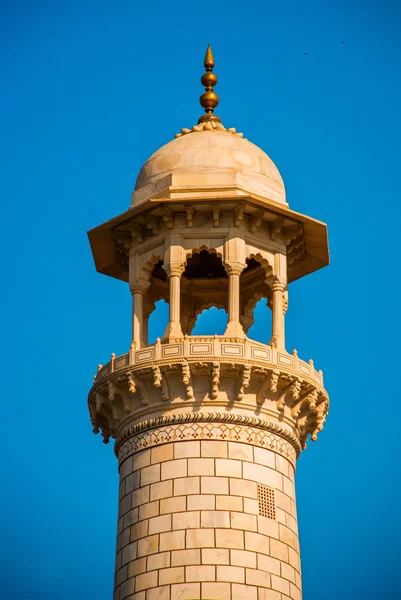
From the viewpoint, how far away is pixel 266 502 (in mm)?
54938

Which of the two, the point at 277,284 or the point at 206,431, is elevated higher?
the point at 277,284

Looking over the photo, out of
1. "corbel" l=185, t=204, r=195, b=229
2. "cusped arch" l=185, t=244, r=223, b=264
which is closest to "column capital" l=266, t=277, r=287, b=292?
"cusped arch" l=185, t=244, r=223, b=264

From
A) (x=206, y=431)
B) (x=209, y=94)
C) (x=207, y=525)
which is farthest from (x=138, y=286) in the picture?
(x=207, y=525)

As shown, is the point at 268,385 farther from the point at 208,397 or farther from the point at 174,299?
the point at 174,299

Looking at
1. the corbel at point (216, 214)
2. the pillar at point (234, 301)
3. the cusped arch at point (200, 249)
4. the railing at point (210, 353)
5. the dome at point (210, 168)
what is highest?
the dome at point (210, 168)

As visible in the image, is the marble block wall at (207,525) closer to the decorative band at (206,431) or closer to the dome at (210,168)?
the decorative band at (206,431)

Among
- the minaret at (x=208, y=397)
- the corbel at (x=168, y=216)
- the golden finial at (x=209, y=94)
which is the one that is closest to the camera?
the minaret at (x=208, y=397)

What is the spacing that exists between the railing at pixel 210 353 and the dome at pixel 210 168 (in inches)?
173

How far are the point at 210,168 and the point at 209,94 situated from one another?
4108mm

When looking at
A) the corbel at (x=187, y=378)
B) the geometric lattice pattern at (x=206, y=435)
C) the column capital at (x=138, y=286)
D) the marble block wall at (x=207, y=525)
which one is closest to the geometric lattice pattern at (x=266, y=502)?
the marble block wall at (x=207, y=525)

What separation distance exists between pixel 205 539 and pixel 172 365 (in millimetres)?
4663

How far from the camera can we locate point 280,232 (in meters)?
58.6

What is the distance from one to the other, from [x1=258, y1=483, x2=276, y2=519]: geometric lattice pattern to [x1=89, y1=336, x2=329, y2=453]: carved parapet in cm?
192

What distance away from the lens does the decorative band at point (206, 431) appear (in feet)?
181
